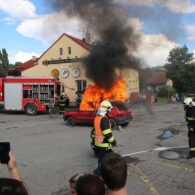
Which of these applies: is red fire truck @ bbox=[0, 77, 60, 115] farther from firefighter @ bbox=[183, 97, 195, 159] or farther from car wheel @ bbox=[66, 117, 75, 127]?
firefighter @ bbox=[183, 97, 195, 159]

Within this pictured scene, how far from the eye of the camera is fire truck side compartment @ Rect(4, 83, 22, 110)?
89.5ft

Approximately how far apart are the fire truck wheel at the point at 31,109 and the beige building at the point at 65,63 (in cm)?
1116

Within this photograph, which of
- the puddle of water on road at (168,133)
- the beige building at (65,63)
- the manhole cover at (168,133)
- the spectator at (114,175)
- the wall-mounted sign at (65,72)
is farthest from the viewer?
the wall-mounted sign at (65,72)

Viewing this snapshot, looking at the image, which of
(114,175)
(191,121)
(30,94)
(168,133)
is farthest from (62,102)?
(114,175)

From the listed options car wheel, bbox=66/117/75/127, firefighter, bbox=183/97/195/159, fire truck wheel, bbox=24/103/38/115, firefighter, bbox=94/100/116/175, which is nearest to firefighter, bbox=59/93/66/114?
fire truck wheel, bbox=24/103/38/115

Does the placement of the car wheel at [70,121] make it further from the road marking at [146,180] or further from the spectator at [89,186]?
the spectator at [89,186]

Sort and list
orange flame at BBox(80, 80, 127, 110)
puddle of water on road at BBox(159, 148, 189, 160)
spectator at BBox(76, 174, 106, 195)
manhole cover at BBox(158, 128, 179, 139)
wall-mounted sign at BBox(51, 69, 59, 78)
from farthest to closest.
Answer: wall-mounted sign at BBox(51, 69, 59, 78)
orange flame at BBox(80, 80, 127, 110)
manhole cover at BBox(158, 128, 179, 139)
puddle of water on road at BBox(159, 148, 189, 160)
spectator at BBox(76, 174, 106, 195)

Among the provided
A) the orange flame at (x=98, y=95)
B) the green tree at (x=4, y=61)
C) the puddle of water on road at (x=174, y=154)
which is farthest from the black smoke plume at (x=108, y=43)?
the green tree at (x=4, y=61)

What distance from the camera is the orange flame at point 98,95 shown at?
19.5m

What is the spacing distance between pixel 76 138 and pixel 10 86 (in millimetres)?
14341

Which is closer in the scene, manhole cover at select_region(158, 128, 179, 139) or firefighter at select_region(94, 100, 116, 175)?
firefighter at select_region(94, 100, 116, 175)

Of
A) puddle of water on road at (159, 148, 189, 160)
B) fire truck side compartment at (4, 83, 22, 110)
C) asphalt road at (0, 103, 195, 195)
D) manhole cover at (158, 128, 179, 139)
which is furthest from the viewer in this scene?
fire truck side compartment at (4, 83, 22, 110)

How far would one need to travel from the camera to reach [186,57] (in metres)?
93.9

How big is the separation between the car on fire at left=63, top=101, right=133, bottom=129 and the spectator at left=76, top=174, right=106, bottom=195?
46.3ft
